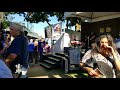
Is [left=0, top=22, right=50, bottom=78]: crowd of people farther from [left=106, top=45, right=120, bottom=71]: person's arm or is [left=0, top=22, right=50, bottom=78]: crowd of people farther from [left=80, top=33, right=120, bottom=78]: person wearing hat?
[left=106, top=45, right=120, bottom=71]: person's arm

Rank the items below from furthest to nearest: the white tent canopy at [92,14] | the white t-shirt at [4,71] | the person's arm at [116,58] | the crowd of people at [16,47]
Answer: the white tent canopy at [92,14] → the crowd of people at [16,47] → the person's arm at [116,58] → the white t-shirt at [4,71]

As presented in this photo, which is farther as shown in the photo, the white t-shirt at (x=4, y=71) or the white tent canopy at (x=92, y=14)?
the white tent canopy at (x=92, y=14)

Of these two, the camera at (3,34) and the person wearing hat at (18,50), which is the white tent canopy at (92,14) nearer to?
the person wearing hat at (18,50)

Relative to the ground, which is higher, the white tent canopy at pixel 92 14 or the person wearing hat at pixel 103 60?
the white tent canopy at pixel 92 14

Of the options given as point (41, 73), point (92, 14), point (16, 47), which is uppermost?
point (92, 14)

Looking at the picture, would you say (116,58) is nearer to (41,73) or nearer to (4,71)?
(4,71)

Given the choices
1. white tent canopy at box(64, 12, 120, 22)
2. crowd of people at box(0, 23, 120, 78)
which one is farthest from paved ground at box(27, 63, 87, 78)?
white tent canopy at box(64, 12, 120, 22)

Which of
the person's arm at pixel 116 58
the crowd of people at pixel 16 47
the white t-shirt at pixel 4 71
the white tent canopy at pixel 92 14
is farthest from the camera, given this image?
the white tent canopy at pixel 92 14

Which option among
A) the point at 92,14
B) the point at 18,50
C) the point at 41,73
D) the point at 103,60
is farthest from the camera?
the point at 41,73

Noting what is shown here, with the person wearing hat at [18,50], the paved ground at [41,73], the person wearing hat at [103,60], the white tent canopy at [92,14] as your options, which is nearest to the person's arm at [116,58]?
the person wearing hat at [103,60]

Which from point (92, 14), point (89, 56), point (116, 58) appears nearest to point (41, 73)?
point (92, 14)
